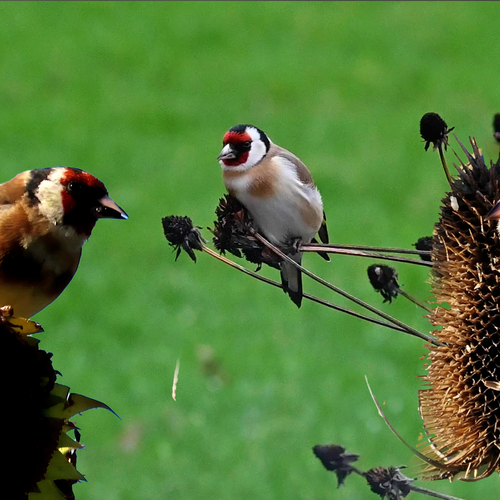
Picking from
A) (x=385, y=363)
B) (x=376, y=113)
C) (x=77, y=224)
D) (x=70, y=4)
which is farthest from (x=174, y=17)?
(x=77, y=224)

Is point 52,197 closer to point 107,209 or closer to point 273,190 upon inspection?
point 107,209

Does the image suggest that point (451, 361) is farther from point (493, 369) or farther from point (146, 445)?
point (146, 445)

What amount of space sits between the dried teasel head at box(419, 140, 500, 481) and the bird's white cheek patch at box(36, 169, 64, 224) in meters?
0.59

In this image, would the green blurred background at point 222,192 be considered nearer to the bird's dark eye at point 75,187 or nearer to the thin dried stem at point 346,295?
the thin dried stem at point 346,295

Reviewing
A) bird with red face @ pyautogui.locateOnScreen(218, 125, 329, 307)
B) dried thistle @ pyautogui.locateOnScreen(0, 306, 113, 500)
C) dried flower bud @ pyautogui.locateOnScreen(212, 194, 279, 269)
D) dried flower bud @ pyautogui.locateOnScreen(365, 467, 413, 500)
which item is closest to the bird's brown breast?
bird with red face @ pyautogui.locateOnScreen(218, 125, 329, 307)

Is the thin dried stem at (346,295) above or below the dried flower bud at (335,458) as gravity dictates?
above

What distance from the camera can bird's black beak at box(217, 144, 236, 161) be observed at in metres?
1.90

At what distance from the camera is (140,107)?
6414 millimetres

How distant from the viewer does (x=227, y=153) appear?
1922 millimetres

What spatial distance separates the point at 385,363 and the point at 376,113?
8.23 feet

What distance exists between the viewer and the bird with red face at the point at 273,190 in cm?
180

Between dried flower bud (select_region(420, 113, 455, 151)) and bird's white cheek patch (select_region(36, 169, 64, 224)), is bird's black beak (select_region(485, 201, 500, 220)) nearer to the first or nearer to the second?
dried flower bud (select_region(420, 113, 455, 151))

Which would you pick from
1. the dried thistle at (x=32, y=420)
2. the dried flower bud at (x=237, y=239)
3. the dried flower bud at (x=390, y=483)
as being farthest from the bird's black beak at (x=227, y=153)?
the dried thistle at (x=32, y=420)

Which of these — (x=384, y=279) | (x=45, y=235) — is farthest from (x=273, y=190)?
(x=45, y=235)
